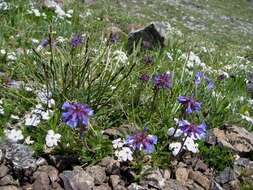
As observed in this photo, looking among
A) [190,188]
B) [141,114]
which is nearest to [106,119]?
[141,114]

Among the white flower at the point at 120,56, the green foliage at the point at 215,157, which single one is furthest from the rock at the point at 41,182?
the white flower at the point at 120,56

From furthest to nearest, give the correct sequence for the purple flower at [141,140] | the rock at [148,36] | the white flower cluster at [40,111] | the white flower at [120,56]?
the rock at [148,36] → the white flower at [120,56] → the white flower cluster at [40,111] → the purple flower at [141,140]

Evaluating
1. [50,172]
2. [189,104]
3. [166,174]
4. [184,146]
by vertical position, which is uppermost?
[189,104]

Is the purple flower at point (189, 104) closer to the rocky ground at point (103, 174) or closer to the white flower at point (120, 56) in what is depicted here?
the rocky ground at point (103, 174)

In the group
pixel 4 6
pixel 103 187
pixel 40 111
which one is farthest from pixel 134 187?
pixel 4 6

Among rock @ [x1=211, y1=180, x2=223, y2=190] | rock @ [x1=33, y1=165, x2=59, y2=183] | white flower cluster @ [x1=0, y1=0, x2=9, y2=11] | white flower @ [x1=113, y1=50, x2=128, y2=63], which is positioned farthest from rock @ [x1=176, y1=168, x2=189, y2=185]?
white flower cluster @ [x1=0, y1=0, x2=9, y2=11]

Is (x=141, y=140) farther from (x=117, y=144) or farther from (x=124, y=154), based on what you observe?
(x=117, y=144)
